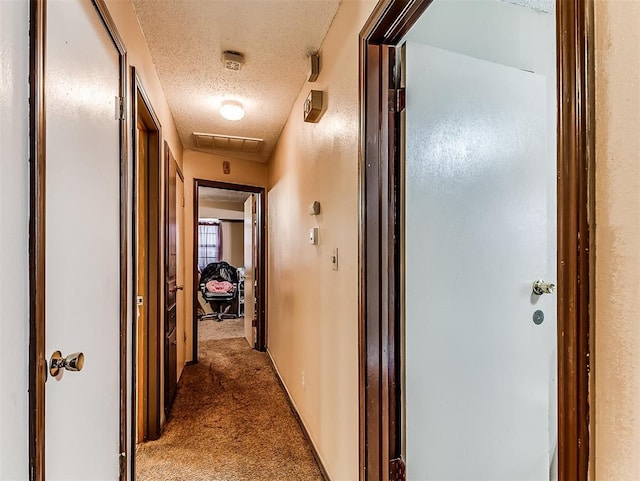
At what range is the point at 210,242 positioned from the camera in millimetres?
8539

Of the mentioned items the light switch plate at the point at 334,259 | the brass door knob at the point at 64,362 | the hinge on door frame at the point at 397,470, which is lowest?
the hinge on door frame at the point at 397,470

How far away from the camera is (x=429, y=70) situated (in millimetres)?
1435

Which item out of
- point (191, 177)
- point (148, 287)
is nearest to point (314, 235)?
point (148, 287)

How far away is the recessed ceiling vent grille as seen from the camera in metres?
3.55

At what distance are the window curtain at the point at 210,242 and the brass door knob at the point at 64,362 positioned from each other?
7.71 metres

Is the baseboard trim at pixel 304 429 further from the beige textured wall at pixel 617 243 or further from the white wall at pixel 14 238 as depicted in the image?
the beige textured wall at pixel 617 243

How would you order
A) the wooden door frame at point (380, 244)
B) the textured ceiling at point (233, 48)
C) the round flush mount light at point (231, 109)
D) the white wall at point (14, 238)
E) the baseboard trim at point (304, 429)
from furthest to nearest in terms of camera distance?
the round flush mount light at point (231, 109)
the baseboard trim at point (304, 429)
the textured ceiling at point (233, 48)
the wooden door frame at point (380, 244)
the white wall at point (14, 238)

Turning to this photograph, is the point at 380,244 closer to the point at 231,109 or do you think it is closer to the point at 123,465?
the point at 123,465

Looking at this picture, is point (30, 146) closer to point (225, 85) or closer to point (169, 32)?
point (169, 32)

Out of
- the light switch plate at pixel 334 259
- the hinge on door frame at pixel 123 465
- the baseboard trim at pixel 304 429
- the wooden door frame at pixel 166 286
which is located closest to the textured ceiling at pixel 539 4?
the light switch plate at pixel 334 259

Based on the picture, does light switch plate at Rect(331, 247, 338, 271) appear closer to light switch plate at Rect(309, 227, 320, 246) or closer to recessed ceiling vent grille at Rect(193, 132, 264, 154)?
light switch plate at Rect(309, 227, 320, 246)

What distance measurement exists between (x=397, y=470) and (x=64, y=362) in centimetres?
118

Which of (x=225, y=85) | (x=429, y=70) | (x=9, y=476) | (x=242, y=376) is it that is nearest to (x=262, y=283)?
(x=242, y=376)

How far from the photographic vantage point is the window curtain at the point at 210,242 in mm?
8500
